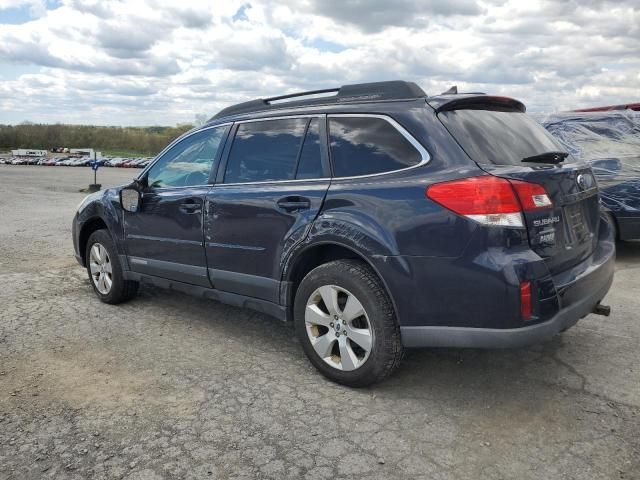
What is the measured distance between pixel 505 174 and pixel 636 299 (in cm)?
321

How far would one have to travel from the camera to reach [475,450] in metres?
2.68

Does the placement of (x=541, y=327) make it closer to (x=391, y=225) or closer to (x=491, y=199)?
(x=491, y=199)

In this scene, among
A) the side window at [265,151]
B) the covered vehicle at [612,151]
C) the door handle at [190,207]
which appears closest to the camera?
the side window at [265,151]

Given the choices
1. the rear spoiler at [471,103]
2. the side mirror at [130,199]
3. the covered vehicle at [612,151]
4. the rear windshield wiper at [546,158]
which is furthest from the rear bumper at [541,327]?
the covered vehicle at [612,151]

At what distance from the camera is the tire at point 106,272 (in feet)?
16.8

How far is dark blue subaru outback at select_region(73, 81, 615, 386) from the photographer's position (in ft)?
9.16

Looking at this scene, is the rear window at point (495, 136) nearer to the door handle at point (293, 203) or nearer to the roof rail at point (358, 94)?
the roof rail at point (358, 94)

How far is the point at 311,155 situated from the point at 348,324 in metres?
1.11

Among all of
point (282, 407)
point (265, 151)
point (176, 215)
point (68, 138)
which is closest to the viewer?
point (282, 407)

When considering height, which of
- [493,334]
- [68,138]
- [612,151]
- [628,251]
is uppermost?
[68,138]

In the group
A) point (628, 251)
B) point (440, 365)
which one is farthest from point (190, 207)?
point (628, 251)

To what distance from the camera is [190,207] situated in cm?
425

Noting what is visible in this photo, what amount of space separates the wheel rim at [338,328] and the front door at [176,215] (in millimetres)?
1153

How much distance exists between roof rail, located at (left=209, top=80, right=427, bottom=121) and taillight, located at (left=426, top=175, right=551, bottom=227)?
774 millimetres
